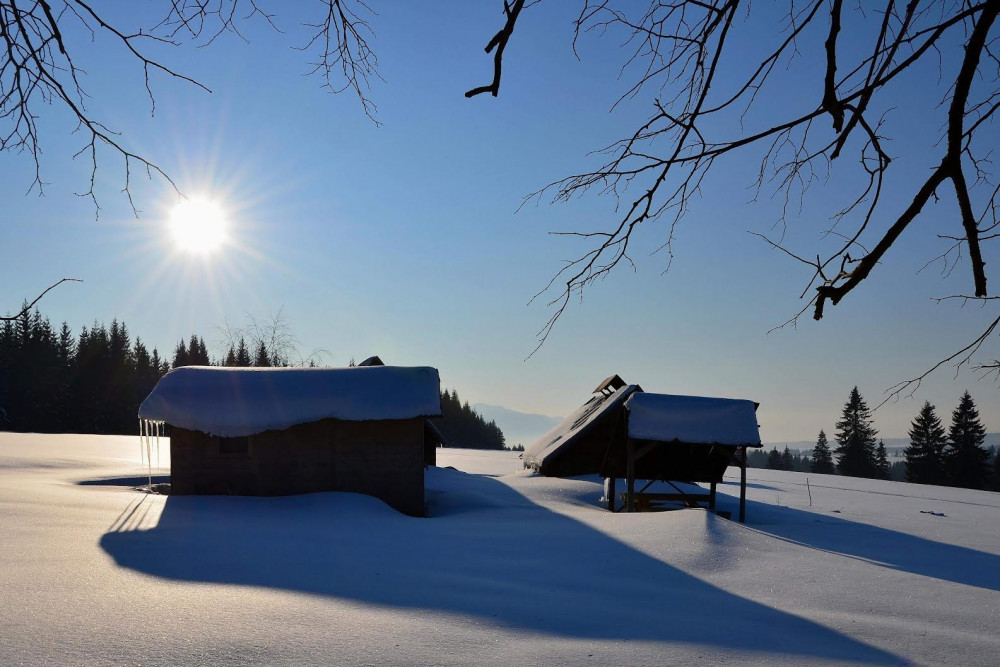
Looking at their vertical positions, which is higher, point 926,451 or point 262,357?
point 262,357

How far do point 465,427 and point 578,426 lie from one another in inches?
2414

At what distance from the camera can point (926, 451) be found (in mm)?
55656

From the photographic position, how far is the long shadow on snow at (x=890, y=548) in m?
11.1

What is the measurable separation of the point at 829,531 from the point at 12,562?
16.5 metres

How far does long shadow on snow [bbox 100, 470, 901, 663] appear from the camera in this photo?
21.4 ft

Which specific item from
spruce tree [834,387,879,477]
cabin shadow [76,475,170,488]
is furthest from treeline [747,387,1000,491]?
cabin shadow [76,475,170,488]

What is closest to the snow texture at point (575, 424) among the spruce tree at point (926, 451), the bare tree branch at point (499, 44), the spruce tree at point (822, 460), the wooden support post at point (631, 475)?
the wooden support post at point (631, 475)

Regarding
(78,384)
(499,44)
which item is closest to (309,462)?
(499,44)

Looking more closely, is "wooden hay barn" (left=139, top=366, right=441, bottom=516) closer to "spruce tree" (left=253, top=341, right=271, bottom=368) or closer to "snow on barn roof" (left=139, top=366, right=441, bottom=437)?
"snow on barn roof" (left=139, top=366, right=441, bottom=437)

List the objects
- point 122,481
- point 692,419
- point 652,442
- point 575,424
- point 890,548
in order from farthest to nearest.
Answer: point 575,424, point 122,481, point 652,442, point 692,419, point 890,548

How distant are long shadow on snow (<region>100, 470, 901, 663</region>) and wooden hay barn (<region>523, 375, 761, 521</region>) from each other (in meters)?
4.24

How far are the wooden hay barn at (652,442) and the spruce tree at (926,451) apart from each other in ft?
147

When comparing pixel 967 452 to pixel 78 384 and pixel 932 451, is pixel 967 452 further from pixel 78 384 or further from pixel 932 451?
pixel 78 384

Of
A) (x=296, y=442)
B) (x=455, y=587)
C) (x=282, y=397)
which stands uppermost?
(x=282, y=397)
